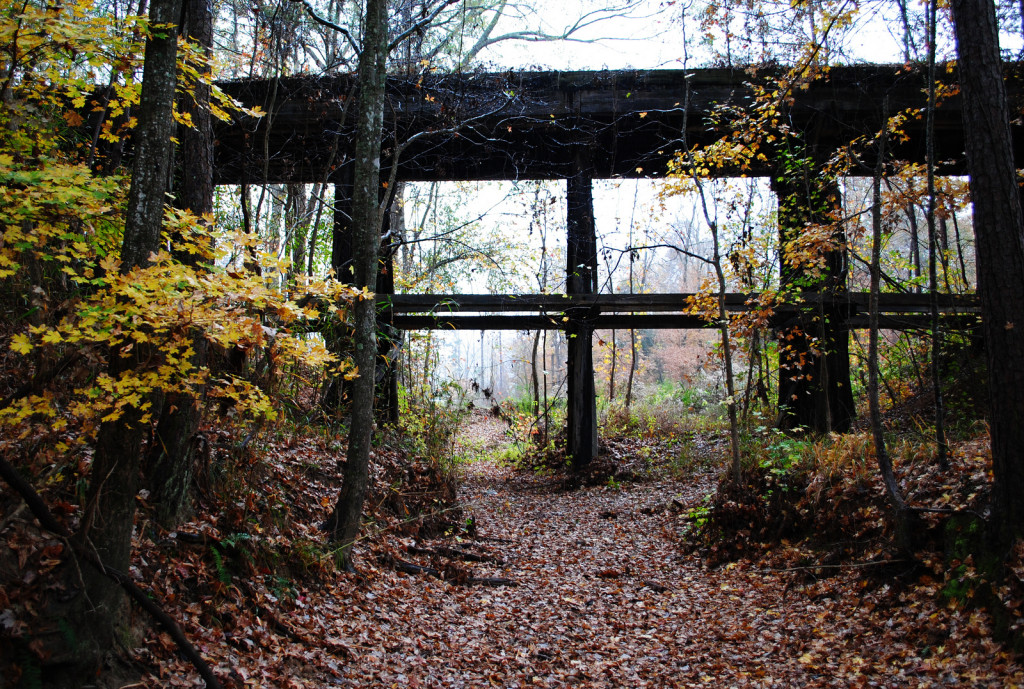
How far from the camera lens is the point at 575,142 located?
441 inches

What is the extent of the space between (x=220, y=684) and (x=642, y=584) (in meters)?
4.70

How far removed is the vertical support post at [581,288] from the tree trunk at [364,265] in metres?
5.48

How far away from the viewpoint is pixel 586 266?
11320 mm

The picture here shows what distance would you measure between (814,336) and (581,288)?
4291 mm

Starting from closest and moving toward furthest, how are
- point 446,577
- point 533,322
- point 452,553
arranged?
point 446,577, point 452,553, point 533,322

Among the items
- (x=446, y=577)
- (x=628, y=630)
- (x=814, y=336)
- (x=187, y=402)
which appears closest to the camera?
(x=187, y=402)

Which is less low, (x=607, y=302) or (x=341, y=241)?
(x=341, y=241)

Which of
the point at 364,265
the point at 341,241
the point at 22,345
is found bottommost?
the point at 22,345

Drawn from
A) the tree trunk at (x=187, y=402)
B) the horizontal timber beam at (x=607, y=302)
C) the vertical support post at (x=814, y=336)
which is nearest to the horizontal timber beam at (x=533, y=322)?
the horizontal timber beam at (x=607, y=302)

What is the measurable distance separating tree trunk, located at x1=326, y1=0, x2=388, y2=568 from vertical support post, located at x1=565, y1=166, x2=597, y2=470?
18.0 ft

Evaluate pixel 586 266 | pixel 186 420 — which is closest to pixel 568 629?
pixel 186 420

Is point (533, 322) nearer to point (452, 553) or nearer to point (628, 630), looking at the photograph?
point (452, 553)

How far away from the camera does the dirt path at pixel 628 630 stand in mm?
4461

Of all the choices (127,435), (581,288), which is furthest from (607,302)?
(127,435)
